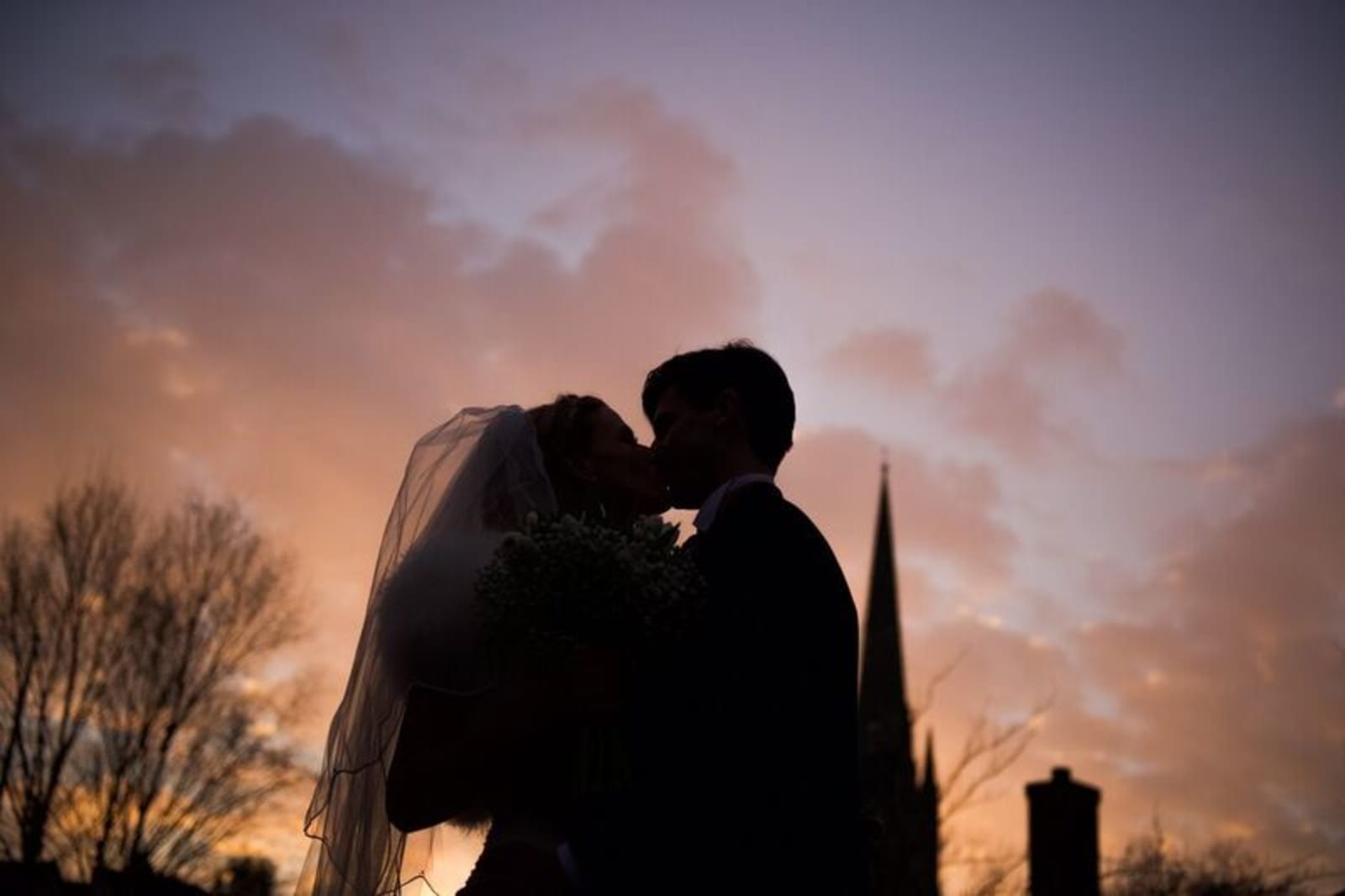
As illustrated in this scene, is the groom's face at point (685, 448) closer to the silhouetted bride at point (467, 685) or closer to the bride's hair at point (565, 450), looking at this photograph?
the silhouetted bride at point (467, 685)

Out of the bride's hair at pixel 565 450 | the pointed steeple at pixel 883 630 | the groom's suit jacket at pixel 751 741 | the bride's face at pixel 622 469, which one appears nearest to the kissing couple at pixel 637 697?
the groom's suit jacket at pixel 751 741

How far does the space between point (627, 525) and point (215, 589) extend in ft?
66.7

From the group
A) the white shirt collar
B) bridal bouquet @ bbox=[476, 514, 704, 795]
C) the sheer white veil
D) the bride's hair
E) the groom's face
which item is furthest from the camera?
the bride's hair

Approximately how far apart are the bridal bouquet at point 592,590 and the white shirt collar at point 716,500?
12cm

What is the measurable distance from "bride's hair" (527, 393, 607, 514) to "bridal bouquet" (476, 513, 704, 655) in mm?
1039

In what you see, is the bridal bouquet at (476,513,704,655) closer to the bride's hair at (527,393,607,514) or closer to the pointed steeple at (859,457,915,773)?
the bride's hair at (527,393,607,514)

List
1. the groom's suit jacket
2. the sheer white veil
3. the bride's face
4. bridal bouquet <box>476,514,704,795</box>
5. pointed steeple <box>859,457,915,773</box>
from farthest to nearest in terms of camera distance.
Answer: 1. pointed steeple <box>859,457,915,773</box>
2. the bride's face
3. the sheer white veil
4. bridal bouquet <box>476,514,704,795</box>
5. the groom's suit jacket

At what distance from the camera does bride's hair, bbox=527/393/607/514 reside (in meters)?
4.49

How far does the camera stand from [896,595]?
289ft

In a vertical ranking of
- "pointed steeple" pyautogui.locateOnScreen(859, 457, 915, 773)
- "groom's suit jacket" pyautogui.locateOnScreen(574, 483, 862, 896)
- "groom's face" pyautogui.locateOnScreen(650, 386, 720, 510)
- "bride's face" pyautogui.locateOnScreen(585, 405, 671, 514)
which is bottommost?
"groom's suit jacket" pyautogui.locateOnScreen(574, 483, 862, 896)

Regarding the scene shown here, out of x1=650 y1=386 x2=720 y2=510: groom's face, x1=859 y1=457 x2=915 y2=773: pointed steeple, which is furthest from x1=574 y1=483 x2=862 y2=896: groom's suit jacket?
x1=859 y1=457 x2=915 y2=773: pointed steeple

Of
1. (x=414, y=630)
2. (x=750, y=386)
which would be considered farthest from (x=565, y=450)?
(x=414, y=630)

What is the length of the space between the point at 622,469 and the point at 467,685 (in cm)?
114

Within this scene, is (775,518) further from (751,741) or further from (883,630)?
(883,630)
